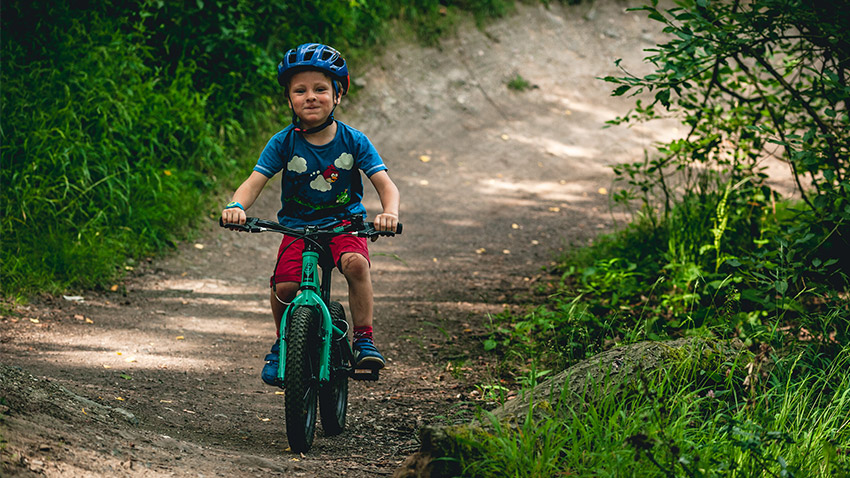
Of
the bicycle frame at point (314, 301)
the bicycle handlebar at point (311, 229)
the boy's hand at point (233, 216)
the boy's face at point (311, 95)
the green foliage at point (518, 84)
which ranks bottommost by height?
the bicycle frame at point (314, 301)

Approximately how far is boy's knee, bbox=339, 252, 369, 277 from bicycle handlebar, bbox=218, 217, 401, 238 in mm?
198

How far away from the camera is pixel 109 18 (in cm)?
754

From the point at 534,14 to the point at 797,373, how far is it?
11.4 m

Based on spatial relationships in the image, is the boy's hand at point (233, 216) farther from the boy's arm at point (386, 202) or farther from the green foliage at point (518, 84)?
the green foliage at point (518, 84)

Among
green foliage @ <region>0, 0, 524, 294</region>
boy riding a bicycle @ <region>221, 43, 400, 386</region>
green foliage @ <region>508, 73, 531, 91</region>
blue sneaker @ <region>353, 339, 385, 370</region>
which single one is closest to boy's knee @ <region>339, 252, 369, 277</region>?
boy riding a bicycle @ <region>221, 43, 400, 386</region>

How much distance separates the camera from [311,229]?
340 cm

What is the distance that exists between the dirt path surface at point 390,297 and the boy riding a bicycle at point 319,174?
596 mm

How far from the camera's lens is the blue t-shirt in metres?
3.68

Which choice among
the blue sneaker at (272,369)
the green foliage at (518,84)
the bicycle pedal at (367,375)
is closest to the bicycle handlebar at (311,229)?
the blue sneaker at (272,369)

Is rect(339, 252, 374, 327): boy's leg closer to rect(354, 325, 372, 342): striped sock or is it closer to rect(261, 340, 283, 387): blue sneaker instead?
rect(354, 325, 372, 342): striped sock

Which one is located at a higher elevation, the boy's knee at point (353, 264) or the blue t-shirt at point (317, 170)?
the blue t-shirt at point (317, 170)

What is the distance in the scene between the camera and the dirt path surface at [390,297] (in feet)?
10.7

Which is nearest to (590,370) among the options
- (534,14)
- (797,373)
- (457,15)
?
(797,373)

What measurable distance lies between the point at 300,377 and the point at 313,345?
27cm
